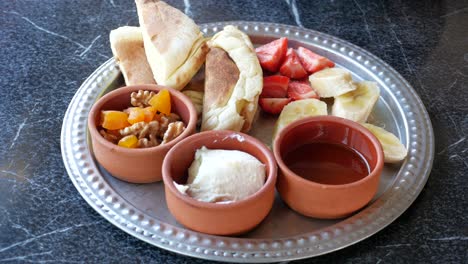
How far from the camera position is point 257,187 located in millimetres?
1053

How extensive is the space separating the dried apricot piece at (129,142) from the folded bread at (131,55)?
237mm

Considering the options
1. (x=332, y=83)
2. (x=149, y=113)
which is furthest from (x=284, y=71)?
(x=149, y=113)

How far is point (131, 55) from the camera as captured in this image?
1397mm

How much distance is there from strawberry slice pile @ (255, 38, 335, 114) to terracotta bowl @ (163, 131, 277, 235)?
0.85 feet

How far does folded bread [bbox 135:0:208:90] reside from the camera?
1278mm

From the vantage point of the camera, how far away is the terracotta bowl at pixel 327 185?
1.06 meters

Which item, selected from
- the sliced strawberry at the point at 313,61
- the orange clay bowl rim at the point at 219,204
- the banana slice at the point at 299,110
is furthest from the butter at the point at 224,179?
the sliced strawberry at the point at 313,61

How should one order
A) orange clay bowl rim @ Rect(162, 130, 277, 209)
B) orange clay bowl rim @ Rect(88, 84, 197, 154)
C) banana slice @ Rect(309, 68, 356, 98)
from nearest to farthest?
orange clay bowl rim @ Rect(162, 130, 277, 209) → orange clay bowl rim @ Rect(88, 84, 197, 154) → banana slice @ Rect(309, 68, 356, 98)

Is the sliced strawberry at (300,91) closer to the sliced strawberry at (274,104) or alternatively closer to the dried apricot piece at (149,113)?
the sliced strawberry at (274,104)

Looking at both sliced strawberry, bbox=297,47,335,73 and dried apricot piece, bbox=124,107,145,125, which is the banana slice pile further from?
dried apricot piece, bbox=124,107,145,125

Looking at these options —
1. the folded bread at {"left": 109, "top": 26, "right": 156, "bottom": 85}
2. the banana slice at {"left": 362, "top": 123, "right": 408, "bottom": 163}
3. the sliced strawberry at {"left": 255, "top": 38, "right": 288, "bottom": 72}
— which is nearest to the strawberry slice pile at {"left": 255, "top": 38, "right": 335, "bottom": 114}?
the sliced strawberry at {"left": 255, "top": 38, "right": 288, "bottom": 72}

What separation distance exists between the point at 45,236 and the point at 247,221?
366 mm

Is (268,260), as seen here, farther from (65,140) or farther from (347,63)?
(347,63)

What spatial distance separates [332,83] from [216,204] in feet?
1.61
